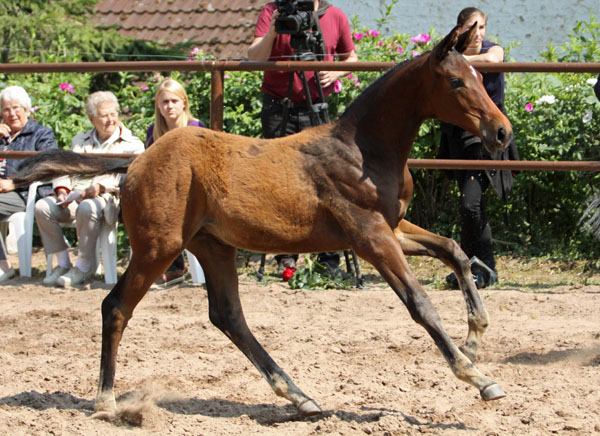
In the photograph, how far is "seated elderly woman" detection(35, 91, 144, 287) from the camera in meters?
6.71

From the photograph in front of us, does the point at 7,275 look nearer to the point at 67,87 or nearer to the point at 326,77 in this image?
the point at 67,87

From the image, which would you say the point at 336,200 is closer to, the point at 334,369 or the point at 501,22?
the point at 334,369

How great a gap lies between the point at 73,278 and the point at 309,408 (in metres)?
3.50

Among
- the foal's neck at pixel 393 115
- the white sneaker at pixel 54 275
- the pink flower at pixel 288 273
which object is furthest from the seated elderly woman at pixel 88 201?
the foal's neck at pixel 393 115

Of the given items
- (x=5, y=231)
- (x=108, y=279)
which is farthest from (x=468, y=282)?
(x=5, y=231)

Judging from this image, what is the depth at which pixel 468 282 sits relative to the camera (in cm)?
393

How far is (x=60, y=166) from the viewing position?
4.18 m

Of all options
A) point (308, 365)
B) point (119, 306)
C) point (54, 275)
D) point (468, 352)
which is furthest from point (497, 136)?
point (54, 275)

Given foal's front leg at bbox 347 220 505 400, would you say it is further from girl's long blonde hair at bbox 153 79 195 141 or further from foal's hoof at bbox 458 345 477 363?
girl's long blonde hair at bbox 153 79 195 141

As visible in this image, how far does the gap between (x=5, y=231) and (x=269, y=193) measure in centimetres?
445

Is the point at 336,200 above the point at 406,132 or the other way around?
the other way around

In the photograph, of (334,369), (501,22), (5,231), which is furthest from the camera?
(501,22)

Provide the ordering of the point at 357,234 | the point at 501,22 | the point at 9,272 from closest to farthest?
1. the point at 357,234
2. the point at 9,272
3. the point at 501,22

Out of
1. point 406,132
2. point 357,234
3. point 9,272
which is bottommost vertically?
point 9,272
